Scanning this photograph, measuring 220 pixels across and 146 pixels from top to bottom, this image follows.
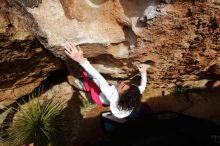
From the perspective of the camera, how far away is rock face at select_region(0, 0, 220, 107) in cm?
434

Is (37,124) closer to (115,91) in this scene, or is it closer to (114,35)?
(115,91)

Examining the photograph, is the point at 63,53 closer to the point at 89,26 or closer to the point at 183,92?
the point at 89,26

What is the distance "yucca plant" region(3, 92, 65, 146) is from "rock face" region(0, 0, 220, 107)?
0.77 m

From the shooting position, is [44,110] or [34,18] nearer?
[34,18]

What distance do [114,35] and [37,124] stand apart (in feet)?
7.42

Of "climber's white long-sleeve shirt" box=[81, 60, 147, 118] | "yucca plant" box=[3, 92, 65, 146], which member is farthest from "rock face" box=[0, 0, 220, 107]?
"yucca plant" box=[3, 92, 65, 146]

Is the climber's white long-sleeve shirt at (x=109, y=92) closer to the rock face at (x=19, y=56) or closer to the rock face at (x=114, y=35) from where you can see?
the rock face at (x=114, y=35)

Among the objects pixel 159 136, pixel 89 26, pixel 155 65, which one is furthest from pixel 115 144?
pixel 89 26

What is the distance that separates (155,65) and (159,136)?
1.00 m

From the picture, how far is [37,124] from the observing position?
244 inches

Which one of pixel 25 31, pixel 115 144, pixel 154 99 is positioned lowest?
pixel 115 144

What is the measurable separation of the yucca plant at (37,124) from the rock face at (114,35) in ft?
2.52

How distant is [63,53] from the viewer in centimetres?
508

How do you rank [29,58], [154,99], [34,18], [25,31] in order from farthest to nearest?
[154,99], [29,58], [25,31], [34,18]
